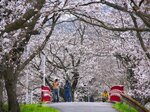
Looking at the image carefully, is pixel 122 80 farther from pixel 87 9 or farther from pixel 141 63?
pixel 87 9

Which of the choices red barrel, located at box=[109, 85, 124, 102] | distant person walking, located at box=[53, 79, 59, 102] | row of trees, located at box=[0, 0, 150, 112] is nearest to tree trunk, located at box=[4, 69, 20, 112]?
row of trees, located at box=[0, 0, 150, 112]

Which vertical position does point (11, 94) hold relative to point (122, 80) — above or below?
below

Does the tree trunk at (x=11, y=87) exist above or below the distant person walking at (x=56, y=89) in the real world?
below

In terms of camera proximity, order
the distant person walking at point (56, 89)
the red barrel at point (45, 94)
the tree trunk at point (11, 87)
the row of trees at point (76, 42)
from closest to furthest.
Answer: the row of trees at point (76, 42)
the tree trunk at point (11, 87)
the red barrel at point (45, 94)
the distant person walking at point (56, 89)

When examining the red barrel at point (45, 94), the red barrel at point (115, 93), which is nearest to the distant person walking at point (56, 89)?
the red barrel at point (45, 94)

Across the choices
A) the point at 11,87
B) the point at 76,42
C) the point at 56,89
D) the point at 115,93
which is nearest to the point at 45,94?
the point at 115,93

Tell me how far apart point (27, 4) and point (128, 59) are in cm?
1746

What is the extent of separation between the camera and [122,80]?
4800cm

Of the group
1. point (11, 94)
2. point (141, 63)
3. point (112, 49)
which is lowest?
point (11, 94)

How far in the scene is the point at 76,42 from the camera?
42.0m

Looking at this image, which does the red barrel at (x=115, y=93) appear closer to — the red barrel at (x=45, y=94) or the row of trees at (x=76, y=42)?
the row of trees at (x=76, y=42)

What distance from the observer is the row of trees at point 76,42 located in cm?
1415

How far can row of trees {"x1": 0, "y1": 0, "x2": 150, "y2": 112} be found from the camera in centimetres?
1415

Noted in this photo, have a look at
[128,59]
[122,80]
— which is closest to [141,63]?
[128,59]
